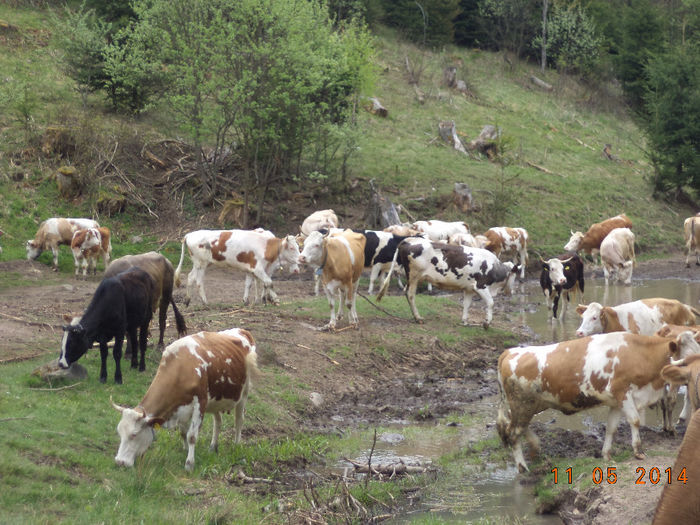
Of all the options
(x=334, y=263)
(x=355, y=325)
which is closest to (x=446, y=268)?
(x=355, y=325)

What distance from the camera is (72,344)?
10.8m

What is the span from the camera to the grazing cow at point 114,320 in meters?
10.8

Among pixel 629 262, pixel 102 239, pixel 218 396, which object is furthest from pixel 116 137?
pixel 218 396

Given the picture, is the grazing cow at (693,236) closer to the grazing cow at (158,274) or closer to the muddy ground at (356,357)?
the muddy ground at (356,357)

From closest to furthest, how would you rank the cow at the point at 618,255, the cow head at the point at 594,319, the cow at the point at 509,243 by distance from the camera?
the cow head at the point at 594,319
the cow at the point at 618,255
the cow at the point at 509,243

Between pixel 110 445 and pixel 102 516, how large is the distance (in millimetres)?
1933

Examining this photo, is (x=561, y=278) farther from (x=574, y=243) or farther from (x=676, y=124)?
(x=676, y=124)

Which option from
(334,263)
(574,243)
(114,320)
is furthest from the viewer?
(574,243)

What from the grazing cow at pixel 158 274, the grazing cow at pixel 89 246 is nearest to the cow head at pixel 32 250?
the grazing cow at pixel 89 246

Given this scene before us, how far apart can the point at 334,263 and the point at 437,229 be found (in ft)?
33.8

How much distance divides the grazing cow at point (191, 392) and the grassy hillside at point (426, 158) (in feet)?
53.7

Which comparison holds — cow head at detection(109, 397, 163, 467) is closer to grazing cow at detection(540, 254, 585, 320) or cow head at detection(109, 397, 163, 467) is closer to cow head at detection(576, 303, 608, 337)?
cow head at detection(576, 303, 608, 337)

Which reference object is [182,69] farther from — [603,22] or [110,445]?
[603,22]

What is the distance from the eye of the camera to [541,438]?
11.4m
